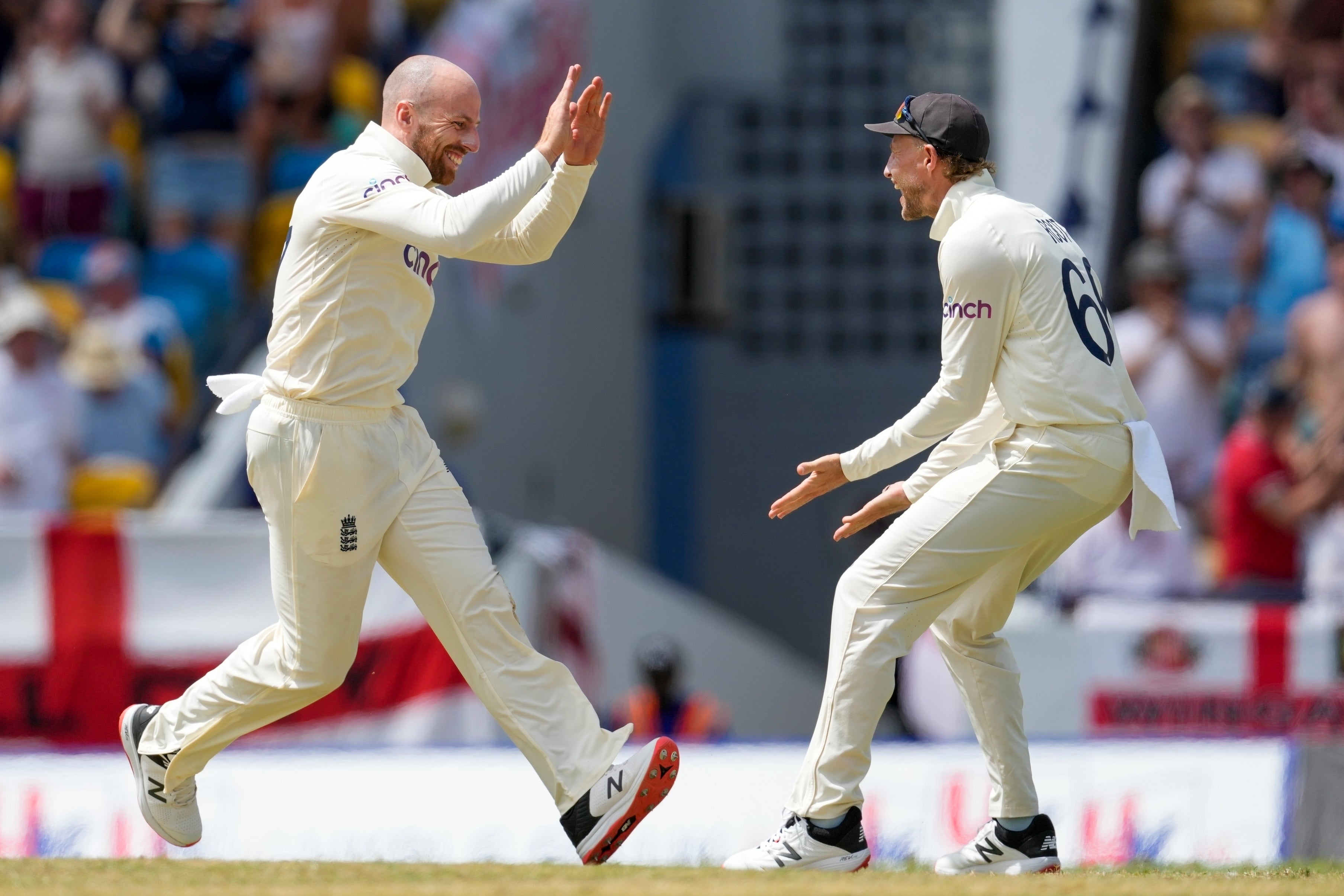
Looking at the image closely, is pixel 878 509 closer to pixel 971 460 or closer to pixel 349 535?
pixel 971 460

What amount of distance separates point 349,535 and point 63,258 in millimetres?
7741

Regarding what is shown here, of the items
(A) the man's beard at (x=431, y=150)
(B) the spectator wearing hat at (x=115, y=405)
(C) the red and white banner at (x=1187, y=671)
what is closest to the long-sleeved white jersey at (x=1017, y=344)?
(A) the man's beard at (x=431, y=150)

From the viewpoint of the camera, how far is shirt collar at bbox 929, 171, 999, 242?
479 centimetres

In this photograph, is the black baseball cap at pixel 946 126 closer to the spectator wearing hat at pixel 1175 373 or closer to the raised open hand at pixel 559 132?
the raised open hand at pixel 559 132

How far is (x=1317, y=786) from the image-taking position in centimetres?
702

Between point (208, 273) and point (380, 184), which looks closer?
point (380, 184)

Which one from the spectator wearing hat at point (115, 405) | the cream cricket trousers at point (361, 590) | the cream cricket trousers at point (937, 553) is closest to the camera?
the cream cricket trousers at point (937, 553)

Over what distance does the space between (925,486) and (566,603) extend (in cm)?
450

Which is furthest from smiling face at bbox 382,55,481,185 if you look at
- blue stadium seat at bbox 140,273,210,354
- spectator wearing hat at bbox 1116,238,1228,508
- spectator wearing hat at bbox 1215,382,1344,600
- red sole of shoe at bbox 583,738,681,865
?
blue stadium seat at bbox 140,273,210,354

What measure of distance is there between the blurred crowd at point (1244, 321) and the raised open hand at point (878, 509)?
14.7ft

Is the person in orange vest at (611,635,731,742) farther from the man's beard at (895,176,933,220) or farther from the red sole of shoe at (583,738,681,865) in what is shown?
the man's beard at (895,176,933,220)

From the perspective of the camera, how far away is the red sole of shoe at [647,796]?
486 centimetres

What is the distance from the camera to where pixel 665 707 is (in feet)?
29.8

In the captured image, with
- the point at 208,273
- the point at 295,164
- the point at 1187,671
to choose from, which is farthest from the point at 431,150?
the point at 295,164
